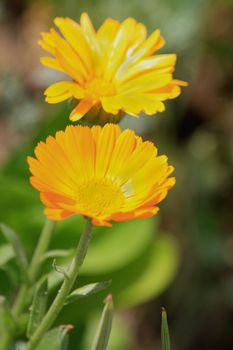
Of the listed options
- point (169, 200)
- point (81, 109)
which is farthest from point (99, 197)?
point (169, 200)

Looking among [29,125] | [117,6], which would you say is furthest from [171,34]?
[29,125]

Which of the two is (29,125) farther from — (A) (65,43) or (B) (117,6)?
(A) (65,43)

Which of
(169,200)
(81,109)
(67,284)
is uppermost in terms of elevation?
(81,109)

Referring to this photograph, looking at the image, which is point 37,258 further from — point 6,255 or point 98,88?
point 98,88

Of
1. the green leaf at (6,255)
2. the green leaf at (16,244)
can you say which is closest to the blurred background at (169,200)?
the green leaf at (6,255)

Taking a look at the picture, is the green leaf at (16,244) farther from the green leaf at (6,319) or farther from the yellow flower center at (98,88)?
the yellow flower center at (98,88)

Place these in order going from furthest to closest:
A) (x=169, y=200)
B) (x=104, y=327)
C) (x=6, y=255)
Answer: (x=169, y=200) < (x=6, y=255) < (x=104, y=327)

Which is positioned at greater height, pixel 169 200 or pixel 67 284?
pixel 67 284

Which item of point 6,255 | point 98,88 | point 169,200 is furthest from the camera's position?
point 169,200
